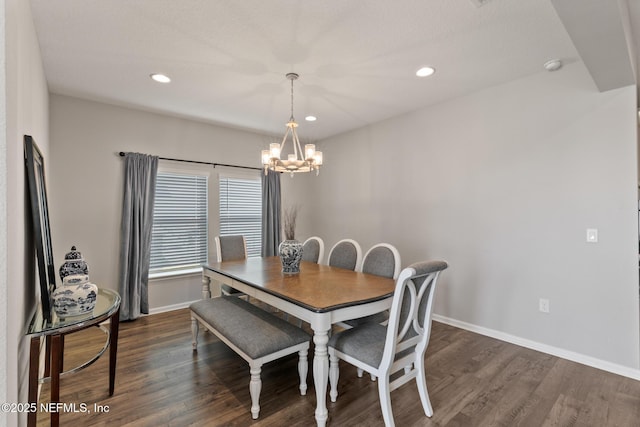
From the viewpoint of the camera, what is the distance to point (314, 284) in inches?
90.9

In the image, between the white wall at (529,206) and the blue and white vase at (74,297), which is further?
the white wall at (529,206)

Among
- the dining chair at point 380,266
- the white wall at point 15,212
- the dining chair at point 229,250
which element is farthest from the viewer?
the dining chair at point 229,250

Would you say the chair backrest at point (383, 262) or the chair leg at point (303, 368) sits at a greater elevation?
the chair backrest at point (383, 262)

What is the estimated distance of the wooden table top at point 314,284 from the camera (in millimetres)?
1907

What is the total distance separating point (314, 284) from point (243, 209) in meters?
2.74

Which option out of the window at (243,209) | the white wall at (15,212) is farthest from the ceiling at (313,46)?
the window at (243,209)

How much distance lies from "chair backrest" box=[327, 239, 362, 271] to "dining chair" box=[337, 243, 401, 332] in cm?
15

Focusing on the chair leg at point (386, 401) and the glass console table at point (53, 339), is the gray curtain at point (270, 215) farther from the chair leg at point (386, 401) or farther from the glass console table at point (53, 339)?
the chair leg at point (386, 401)

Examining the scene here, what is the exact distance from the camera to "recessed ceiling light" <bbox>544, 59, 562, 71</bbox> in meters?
2.57

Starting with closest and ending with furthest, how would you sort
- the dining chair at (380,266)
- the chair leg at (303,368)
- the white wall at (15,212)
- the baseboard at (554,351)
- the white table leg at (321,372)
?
the white wall at (15,212)
the white table leg at (321,372)
the chair leg at (303,368)
the baseboard at (554,351)
the dining chair at (380,266)

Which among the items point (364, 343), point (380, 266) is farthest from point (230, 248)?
point (364, 343)

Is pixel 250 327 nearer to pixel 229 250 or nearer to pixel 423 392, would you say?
pixel 423 392

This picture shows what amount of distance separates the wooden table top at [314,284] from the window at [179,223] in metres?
1.27

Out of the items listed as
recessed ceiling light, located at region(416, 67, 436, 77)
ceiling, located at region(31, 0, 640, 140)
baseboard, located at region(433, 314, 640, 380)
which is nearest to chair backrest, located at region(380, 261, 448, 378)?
ceiling, located at region(31, 0, 640, 140)
